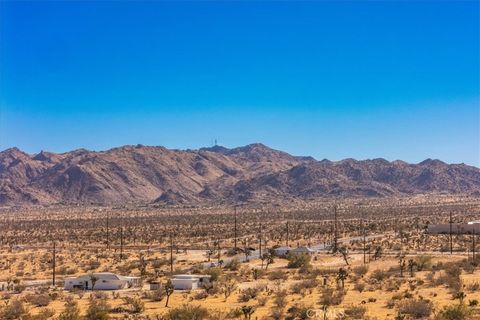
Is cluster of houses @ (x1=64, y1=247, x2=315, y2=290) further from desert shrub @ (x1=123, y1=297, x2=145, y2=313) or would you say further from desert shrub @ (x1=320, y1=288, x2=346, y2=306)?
desert shrub @ (x1=320, y1=288, x2=346, y2=306)

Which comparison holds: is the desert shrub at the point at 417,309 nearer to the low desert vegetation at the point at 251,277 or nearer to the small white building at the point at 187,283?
the low desert vegetation at the point at 251,277

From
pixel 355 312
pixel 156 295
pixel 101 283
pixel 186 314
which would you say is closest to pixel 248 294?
pixel 156 295

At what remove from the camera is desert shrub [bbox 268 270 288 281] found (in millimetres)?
49281

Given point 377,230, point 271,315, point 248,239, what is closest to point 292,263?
point 271,315

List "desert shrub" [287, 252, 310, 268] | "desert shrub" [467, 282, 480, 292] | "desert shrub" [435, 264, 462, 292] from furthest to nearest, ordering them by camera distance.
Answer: "desert shrub" [287, 252, 310, 268], "desert shrub" [435, 264, 462, 292], "desert shrub" [467, 282, 480, 292]

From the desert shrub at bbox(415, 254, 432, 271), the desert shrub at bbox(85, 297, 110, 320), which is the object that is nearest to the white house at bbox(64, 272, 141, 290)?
the desert shrub at bbox(85, 297, 110, 320)

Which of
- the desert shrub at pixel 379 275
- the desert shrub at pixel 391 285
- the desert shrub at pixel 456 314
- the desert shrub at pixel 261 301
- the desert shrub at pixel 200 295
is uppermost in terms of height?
the desert shrub at pixel 456 314

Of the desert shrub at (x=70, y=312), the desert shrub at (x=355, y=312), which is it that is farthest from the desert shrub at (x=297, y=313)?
the desert shrub at (x=70, y=312)

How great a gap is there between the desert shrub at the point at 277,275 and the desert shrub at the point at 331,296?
26.0ft

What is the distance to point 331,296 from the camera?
37781 mm

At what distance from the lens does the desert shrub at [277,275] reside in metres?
49.3

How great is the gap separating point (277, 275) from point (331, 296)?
41.4ft

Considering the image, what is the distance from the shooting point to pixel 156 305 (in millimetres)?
37562

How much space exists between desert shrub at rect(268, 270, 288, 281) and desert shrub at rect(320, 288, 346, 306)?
7.92 meters
